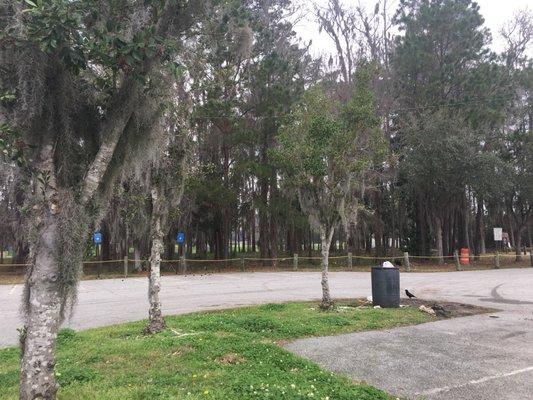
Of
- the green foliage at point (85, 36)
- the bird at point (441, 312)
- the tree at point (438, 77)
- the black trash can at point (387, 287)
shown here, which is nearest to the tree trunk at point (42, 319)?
the green foliage at point (85, 36)

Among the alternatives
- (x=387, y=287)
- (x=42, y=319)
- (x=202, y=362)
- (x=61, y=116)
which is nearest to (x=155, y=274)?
(x=202, y=362)

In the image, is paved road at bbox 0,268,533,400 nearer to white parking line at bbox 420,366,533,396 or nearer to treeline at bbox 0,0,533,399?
white parking line at bbox 420,366,533,396

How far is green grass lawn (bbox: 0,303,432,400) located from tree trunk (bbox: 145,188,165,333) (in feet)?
0.85

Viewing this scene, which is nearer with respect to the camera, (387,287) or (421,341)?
(421,341)

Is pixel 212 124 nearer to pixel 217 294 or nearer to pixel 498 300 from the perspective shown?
pixel 217 294

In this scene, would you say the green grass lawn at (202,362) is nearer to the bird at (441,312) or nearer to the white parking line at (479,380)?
the white parking line at (479,380)

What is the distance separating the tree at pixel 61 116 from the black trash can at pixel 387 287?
8200 millimetres

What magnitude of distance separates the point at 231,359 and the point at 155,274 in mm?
2837

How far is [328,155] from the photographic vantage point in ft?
37.7

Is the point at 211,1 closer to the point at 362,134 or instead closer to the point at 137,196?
the point at 137,196

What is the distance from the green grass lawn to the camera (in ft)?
16.8

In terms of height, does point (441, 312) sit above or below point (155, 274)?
below

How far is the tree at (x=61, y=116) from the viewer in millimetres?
4402

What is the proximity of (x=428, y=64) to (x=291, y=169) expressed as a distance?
22.2 m
